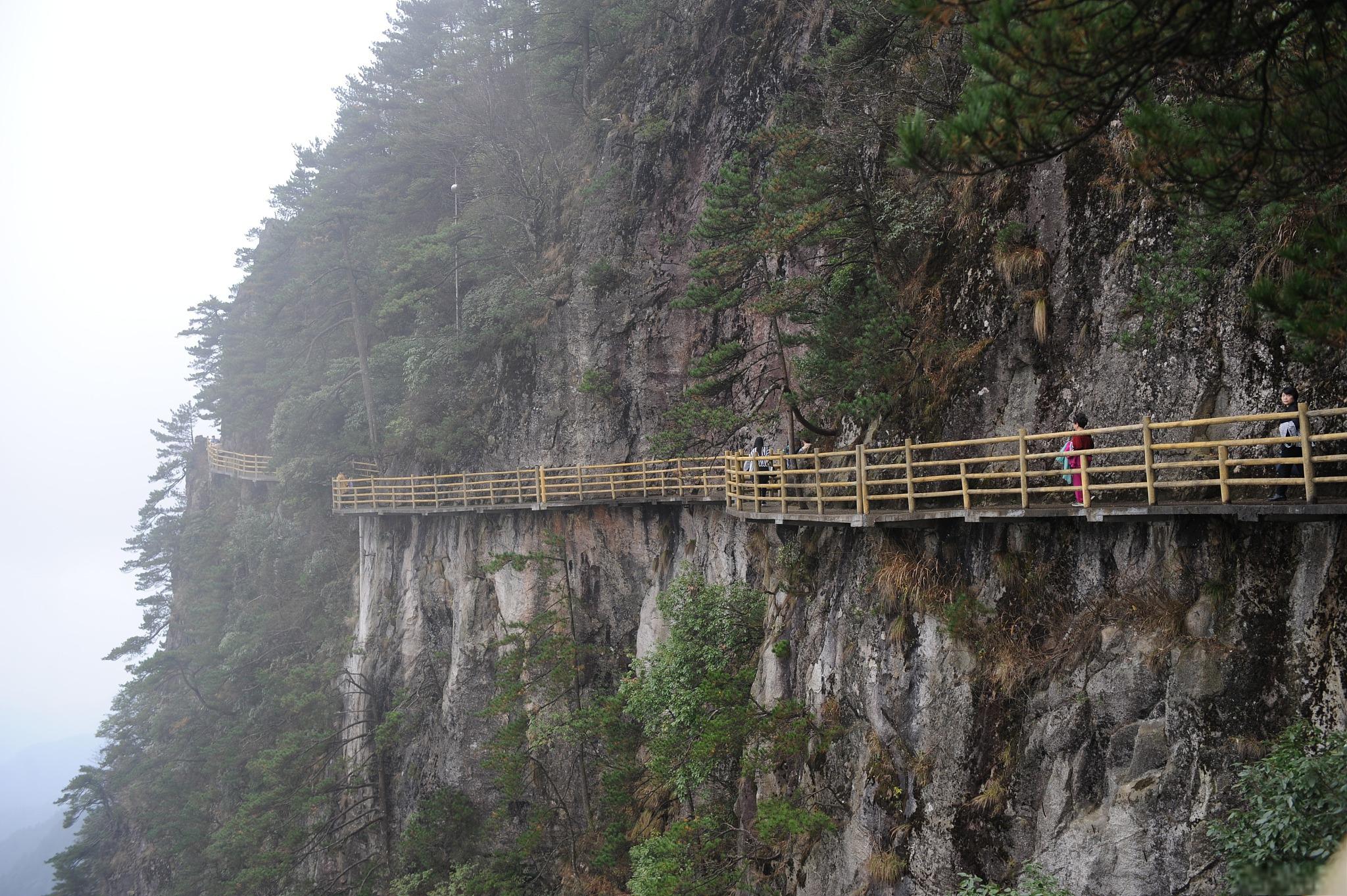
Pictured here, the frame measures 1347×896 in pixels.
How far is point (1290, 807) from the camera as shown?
20.6ft

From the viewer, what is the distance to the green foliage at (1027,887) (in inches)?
308

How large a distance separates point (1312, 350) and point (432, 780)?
2595cm

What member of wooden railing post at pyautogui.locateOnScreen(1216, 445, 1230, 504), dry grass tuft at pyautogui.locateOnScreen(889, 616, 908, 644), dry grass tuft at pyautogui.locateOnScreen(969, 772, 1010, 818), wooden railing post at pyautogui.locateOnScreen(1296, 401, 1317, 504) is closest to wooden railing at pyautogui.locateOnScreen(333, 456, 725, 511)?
dry grass tuft at pyautogui.locateOnScreen(889, 616, 908, 644)

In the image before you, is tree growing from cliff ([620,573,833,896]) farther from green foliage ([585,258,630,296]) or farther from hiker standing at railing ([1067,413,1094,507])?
green foliage ([585,258,630,296])

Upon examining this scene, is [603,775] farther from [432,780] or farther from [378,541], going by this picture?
[378,541]

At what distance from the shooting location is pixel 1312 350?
5844 mm

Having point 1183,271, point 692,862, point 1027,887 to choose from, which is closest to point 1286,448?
point 1183,271

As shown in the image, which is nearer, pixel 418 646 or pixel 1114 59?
pixel 1114 59

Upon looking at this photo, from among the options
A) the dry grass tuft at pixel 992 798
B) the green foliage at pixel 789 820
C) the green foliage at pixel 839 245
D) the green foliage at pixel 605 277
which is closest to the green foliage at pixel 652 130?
the green foliage at pixel 605 277

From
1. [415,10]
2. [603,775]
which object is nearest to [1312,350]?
[603,775]

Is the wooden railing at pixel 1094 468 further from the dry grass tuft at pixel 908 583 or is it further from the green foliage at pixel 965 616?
the green foliage at pixel 965 616

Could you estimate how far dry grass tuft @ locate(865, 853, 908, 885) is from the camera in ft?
32.8

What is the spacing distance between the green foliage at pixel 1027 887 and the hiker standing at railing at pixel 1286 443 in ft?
15.5

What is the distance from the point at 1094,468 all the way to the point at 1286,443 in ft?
6.13
